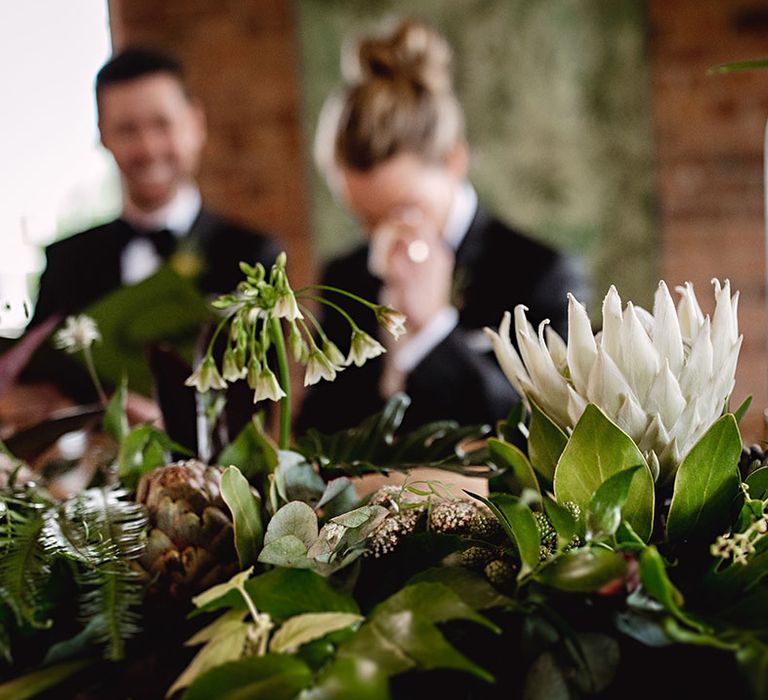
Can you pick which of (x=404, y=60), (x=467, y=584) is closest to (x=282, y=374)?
(x=467, y=584)

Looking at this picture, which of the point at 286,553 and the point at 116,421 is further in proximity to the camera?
the point at 116,421

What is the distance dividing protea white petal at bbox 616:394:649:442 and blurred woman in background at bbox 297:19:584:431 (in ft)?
3.49

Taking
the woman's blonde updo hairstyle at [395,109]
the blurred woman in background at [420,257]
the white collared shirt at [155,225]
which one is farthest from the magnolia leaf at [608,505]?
the white collared shirt at [155,225]

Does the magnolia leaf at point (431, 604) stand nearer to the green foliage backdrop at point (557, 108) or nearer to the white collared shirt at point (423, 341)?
the white collared shirt at point (423, 341)

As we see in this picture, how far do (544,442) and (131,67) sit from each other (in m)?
1.97

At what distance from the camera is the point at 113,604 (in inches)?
14.2

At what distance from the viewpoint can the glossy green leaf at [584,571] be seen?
30 cm

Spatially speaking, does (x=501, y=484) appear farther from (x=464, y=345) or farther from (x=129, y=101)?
(x=129, y=101)

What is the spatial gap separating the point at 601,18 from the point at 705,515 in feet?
8.48

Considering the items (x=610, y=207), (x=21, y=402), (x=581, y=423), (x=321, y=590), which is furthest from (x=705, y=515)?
(x=610, y=207)

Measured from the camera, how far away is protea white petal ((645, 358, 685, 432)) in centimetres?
38

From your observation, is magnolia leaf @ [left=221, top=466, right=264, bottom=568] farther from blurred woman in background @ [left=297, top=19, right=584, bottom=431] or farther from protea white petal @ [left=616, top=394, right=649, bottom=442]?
blurred woman in background @ [left=297, top=19, right=584, bottom=431]

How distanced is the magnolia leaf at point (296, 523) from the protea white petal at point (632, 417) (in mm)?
151

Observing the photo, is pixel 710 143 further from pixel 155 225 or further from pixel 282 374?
pixel 282 374
